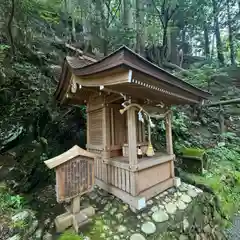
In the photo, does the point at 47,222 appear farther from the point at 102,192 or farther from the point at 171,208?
the point at 171,208

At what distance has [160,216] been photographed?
3129 mm

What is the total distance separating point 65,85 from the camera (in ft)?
13.2

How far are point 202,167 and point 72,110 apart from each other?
4.66 metres

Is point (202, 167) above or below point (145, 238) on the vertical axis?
above

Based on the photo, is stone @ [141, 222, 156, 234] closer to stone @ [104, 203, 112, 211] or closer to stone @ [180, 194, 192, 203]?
stone @ [104, 203, 112, 211]

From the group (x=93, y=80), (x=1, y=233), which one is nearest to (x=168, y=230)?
(x=1, y=233)

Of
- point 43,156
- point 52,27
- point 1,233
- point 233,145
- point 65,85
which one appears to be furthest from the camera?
point 52,27

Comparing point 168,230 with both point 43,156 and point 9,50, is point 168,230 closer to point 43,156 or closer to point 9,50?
point 43,156

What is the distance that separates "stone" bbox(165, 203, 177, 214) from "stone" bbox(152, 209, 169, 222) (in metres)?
0.15

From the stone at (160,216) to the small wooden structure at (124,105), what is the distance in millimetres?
327

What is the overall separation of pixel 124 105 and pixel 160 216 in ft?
7.20

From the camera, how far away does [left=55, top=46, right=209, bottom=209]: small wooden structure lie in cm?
244

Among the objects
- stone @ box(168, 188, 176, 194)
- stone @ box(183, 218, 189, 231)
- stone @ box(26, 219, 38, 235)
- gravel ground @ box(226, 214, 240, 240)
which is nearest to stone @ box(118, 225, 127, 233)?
stone @ box(183, 218, 189, 231)

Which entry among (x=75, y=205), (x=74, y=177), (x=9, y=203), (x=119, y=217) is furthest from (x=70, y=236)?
(x=9, y=203)
